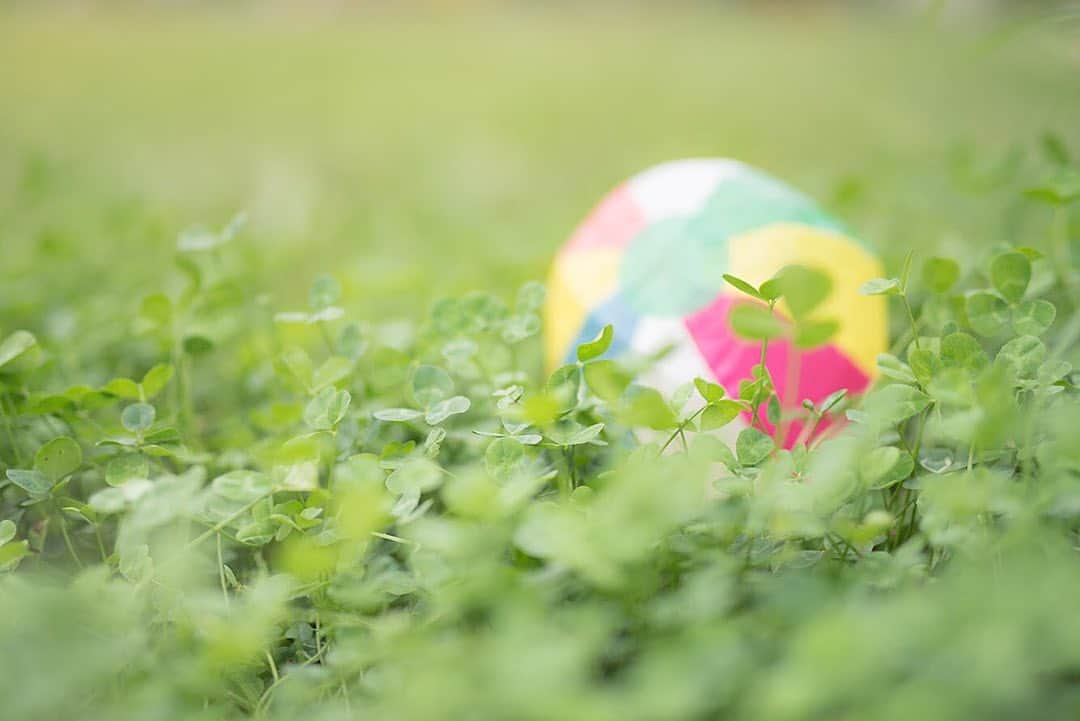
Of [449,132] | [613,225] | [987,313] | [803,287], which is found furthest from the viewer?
[449,132]

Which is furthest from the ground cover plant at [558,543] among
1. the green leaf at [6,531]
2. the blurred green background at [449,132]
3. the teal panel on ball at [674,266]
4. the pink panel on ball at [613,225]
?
the blurred green background at [449,132]

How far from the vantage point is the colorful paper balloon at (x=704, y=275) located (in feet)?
3.89

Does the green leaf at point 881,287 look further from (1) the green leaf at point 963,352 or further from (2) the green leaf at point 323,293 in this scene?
(2) the green leaf at point 323,293

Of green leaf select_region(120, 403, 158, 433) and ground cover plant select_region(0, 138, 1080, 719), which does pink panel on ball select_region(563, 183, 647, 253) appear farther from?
green leaf select_region(120, 403, 158, 433)

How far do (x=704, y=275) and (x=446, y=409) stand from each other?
0.49 meters

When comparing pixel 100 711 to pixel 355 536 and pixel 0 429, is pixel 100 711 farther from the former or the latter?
pixel 0 429

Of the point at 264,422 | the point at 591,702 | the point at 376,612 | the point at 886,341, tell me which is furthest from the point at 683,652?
the point at 886,341

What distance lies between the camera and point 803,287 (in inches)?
30.8

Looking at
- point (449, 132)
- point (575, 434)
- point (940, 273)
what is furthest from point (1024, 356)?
point (449, 132)

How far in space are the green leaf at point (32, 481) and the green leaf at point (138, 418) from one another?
10cm

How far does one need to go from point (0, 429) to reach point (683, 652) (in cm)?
91

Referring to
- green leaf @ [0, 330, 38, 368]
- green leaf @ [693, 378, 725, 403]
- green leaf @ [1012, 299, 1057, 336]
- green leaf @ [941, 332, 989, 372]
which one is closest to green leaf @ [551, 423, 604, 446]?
green leaf @ [693, 378, 725, 403]

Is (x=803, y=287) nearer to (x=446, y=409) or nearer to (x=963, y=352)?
(x=963, y=352)

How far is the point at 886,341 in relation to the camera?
1.28 m
